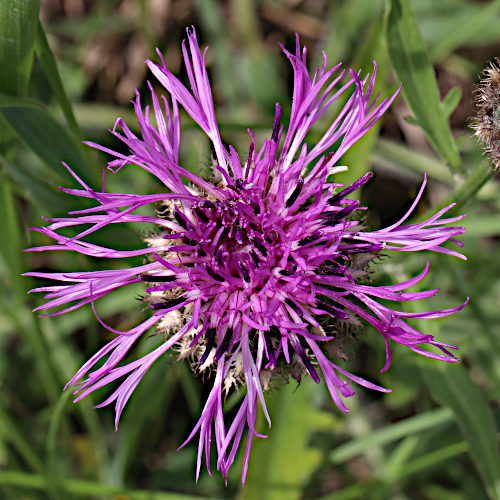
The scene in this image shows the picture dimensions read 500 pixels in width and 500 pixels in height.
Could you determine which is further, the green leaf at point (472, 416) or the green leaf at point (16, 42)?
the green leaf at point (472, 416)

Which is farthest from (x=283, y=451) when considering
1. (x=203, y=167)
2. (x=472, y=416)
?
(x=203, y=167)

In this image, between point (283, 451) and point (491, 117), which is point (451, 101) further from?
point (283, 451)

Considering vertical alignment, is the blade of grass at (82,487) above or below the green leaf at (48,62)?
below

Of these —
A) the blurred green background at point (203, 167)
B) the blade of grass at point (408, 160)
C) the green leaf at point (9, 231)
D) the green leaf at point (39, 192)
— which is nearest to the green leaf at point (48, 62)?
the blurred green background at point (203, 167)

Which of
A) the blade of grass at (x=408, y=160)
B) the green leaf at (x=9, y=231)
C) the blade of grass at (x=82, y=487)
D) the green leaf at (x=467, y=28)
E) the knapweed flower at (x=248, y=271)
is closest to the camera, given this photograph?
the knapweed flower at (x=248, y=271)

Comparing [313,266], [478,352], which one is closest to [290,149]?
[313,266]

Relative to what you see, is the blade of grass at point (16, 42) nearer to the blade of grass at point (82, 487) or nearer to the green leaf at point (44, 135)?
the green leaf at point (44, 135)

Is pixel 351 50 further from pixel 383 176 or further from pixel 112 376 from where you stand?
pixel 112 376
